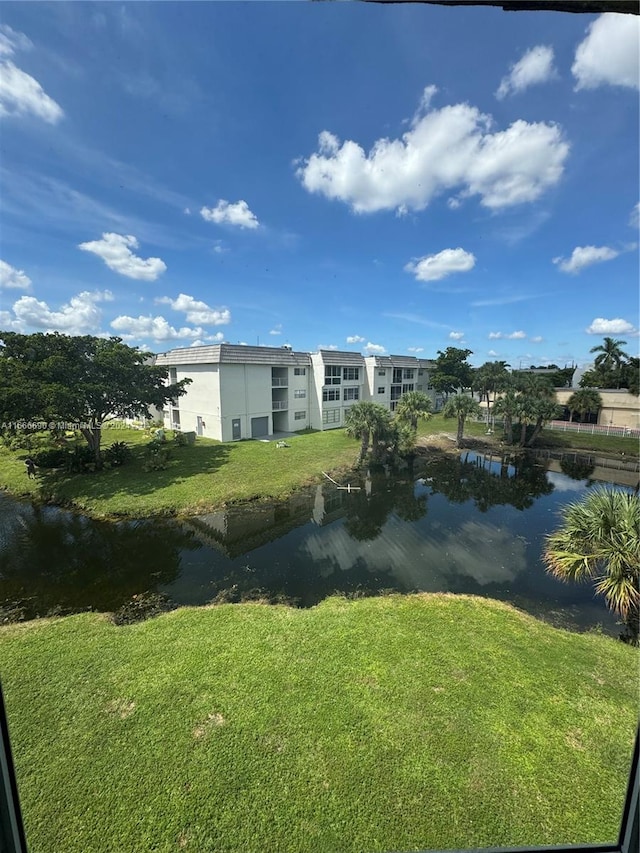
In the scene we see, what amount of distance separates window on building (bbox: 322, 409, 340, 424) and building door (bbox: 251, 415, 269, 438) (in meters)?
Result: 5.83

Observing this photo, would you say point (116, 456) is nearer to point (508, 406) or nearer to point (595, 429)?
point (508, 406)

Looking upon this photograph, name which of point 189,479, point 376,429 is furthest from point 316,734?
point 376,429

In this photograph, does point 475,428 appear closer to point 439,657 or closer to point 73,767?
point 439,657

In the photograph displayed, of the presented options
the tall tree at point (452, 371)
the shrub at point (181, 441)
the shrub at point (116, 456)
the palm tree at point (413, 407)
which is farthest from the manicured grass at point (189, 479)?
the tall tree at point (452, 371)

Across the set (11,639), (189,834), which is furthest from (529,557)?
(11,639)

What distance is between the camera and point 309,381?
31609 millimetres

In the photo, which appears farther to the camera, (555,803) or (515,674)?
(515,674)

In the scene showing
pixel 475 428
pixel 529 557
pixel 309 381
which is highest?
pixel 309 381

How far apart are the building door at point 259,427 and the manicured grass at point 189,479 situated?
3.07 metres

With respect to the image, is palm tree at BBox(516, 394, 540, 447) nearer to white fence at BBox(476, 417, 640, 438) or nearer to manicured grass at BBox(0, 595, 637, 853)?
white fence at BBox(476, 417, 640, 438)

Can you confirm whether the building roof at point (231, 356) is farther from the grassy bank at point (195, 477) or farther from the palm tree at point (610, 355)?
the palm tree at point (610, 355)

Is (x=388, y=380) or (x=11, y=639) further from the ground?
(x=388, y=380)

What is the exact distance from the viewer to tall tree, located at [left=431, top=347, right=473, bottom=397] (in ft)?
152

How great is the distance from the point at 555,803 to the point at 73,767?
19.3ft
